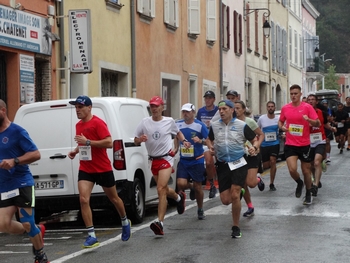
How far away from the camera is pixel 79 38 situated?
18391mm

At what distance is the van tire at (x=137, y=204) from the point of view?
40.3ft

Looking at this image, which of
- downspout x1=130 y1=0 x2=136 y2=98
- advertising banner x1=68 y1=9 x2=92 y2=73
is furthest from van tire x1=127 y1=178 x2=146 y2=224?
downspout x1=130 y1=0 x2=136 y2=98

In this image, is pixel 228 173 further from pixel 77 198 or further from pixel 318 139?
pixel 318 139

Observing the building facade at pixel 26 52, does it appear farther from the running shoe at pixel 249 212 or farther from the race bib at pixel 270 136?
the running shoe at pixel 249 212

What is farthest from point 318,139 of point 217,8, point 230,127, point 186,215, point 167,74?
point 217,8

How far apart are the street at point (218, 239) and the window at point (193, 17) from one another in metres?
15.3

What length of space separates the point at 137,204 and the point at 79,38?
21.7 feet

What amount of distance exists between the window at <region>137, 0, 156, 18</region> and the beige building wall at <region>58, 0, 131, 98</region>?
75 centimetres

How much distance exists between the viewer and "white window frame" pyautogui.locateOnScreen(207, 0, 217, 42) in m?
32.3

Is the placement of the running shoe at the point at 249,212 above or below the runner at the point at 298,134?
below

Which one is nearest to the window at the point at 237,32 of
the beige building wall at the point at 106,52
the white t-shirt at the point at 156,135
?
the beige building wall at the point at 106,52

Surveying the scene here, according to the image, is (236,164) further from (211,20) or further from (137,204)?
(211,20)

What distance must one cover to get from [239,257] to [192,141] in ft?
13.1

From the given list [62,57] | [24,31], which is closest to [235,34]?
[62,57]
